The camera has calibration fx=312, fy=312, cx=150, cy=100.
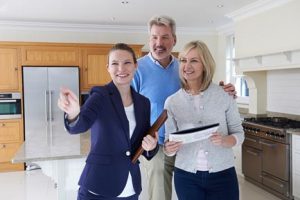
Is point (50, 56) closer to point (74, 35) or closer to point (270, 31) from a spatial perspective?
point (74, 35)

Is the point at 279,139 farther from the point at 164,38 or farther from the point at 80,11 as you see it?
the point at 80,11

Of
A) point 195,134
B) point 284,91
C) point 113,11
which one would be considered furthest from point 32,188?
point 284,91

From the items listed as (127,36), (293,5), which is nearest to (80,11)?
(127,36)

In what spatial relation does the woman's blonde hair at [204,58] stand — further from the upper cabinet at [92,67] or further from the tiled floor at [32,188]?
the upper cabinet at [92,67]

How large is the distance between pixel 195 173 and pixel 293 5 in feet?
11.2

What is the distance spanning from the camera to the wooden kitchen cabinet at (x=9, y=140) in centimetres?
559

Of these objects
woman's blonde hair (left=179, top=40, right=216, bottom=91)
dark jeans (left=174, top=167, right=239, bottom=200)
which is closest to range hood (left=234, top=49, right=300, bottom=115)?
woman's blonde hair (left=179, top=40, right=216, bottom=91)

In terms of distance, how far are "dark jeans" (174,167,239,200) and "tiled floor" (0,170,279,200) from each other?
2.64 meters

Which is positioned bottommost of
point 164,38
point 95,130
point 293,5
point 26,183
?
point 26,183

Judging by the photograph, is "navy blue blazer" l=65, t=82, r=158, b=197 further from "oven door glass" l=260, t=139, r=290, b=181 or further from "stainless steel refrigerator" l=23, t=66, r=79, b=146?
"stainless steel refrigerator" l=23, t=66, r=79, b=146

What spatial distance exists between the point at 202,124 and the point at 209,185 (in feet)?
1.07

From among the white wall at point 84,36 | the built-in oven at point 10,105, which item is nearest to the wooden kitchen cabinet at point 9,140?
the built-in oven at point 10,105

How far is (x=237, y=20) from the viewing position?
18.0 ft

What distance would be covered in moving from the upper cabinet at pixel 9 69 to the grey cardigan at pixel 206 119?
15.3 ft
